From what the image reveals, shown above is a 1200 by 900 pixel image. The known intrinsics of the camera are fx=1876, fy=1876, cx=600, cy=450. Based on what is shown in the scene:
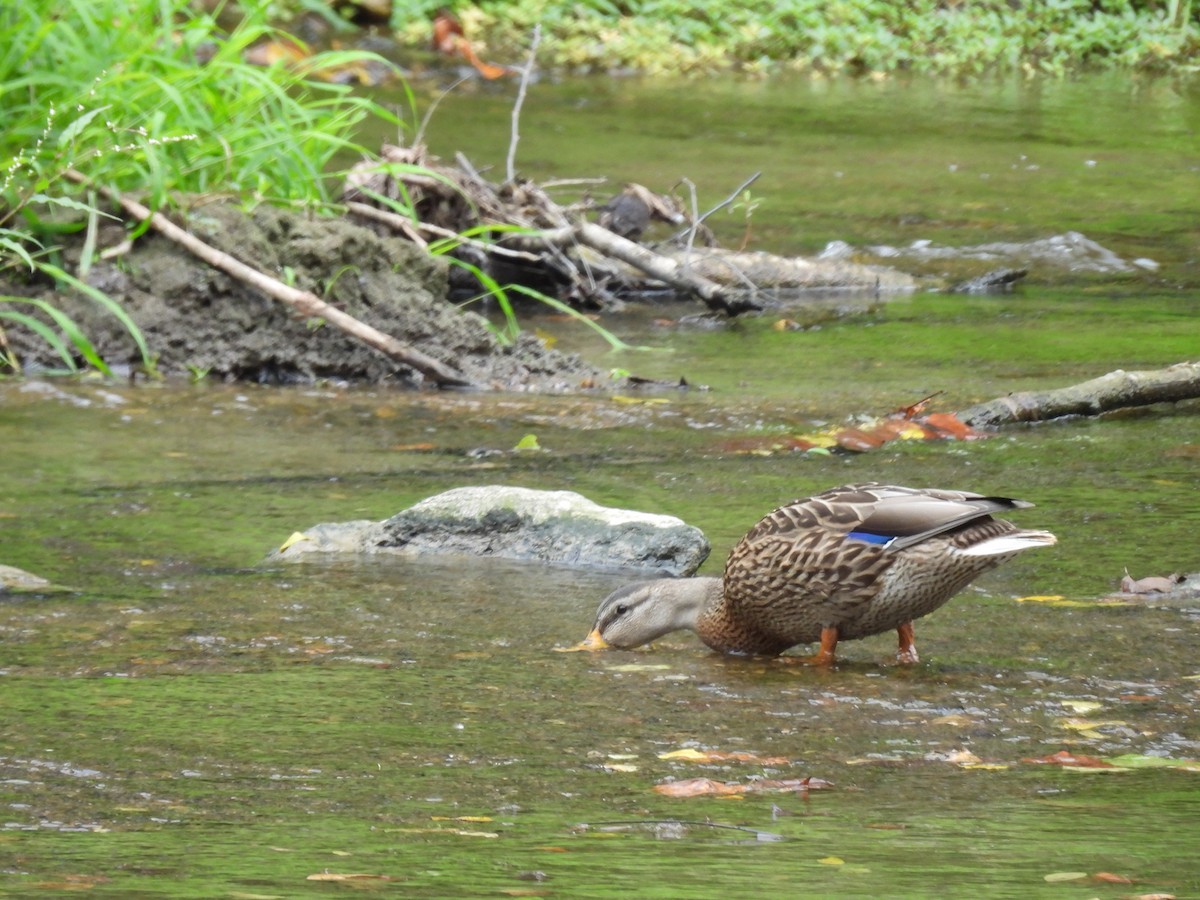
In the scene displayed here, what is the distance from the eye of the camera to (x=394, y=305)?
8094 mm

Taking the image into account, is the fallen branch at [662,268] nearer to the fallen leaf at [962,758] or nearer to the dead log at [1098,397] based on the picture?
the dead log at [1098,397]

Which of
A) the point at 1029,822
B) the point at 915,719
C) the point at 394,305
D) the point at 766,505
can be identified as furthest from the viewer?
the point at 394,305

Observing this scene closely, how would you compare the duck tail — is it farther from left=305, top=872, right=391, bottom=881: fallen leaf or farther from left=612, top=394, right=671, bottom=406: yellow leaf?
left=612, top=394, right=671, bottom=406: yellow leaf

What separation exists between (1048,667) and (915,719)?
54cm

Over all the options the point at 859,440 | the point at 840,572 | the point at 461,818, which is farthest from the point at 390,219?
the point at 461,818

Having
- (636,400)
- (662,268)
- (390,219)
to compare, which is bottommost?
(636,400)

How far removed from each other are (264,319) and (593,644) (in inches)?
155

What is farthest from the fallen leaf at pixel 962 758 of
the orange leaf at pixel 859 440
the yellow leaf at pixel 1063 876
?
the orange leaf at pixel 859 440

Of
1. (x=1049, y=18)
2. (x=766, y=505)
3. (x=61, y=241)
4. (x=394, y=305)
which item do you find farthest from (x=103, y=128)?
(x=1049, y=18)

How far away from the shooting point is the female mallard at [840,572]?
409 cm

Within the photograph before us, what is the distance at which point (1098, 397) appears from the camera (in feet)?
22.2

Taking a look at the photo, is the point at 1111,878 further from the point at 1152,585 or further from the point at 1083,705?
the point at 1152,585

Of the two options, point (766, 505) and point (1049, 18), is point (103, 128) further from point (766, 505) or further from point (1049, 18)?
point (1049, 18)

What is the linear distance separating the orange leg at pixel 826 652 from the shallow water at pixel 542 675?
97 millimetres
